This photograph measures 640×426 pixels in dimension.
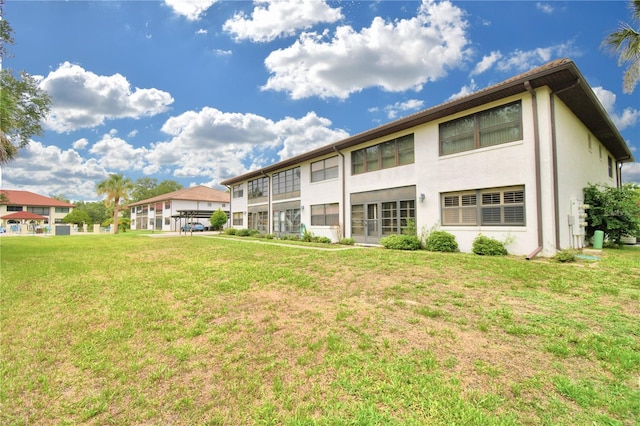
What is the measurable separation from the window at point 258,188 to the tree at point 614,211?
20542 mm

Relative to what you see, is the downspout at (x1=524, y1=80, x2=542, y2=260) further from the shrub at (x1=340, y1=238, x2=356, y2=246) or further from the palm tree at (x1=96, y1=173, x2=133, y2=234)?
the palm tree at (x1=96, y1=173, x2=133, y2=234)

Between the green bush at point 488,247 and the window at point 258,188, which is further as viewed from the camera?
the window at point 258,188

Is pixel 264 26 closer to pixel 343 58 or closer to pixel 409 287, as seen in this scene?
pixel 343 58

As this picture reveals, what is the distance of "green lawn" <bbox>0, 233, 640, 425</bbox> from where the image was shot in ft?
8.64

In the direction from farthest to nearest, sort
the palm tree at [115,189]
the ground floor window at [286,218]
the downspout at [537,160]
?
the palm tree at [115,189] < the ground floor window at [286,218] < the downspout at [537,160]

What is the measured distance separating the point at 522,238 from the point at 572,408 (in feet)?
28.9

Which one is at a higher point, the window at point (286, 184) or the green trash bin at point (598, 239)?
the window at point (286, 184)

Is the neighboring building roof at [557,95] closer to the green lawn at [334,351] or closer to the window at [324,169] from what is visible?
the window at [324,169]

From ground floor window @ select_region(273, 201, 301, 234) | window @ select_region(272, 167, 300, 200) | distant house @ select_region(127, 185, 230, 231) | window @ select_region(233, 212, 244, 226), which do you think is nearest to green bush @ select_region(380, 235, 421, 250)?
ground floor window @ select_region(273, 201, 301, 234)

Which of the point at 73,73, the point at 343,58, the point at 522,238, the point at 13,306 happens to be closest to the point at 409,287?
the point at 522,238

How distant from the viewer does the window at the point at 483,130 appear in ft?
33.3

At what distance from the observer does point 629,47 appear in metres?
11.9

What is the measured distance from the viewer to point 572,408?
8.09 feet

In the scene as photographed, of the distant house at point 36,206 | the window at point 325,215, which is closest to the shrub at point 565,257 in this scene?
the window at point 325,215
